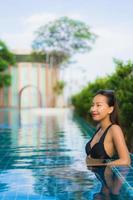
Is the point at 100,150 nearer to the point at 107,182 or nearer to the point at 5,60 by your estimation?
the point at 107,182

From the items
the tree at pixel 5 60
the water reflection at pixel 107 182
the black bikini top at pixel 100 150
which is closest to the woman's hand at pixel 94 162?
the water reflection at pixel 107 182

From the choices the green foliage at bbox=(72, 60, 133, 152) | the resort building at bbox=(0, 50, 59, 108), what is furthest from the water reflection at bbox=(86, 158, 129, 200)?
the resort building at bbox=(0, 50, 59, 108)

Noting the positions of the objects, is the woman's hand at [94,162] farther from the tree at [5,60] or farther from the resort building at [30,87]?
the resort building at [30,87]

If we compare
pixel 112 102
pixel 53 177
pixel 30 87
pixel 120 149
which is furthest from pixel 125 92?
pixel 30 87

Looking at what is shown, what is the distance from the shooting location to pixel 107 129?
470cm

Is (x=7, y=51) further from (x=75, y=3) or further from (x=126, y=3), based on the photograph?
(x=126, y=3)

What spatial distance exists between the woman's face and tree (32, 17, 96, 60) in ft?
142

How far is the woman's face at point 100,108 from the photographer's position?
15.3 ft

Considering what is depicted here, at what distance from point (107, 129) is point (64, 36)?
44.0 m

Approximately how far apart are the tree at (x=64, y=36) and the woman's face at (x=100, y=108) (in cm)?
4326

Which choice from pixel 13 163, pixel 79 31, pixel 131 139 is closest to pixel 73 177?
pixel 13 163

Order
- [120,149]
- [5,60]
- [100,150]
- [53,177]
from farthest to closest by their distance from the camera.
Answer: [5,60]
[53,177]
[100,150]
[120,149]

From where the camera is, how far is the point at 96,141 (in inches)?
193

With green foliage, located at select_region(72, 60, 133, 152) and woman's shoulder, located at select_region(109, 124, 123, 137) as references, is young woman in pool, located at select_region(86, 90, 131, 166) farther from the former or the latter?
green foliage, located at select_region(72, 60, 133, 152)
